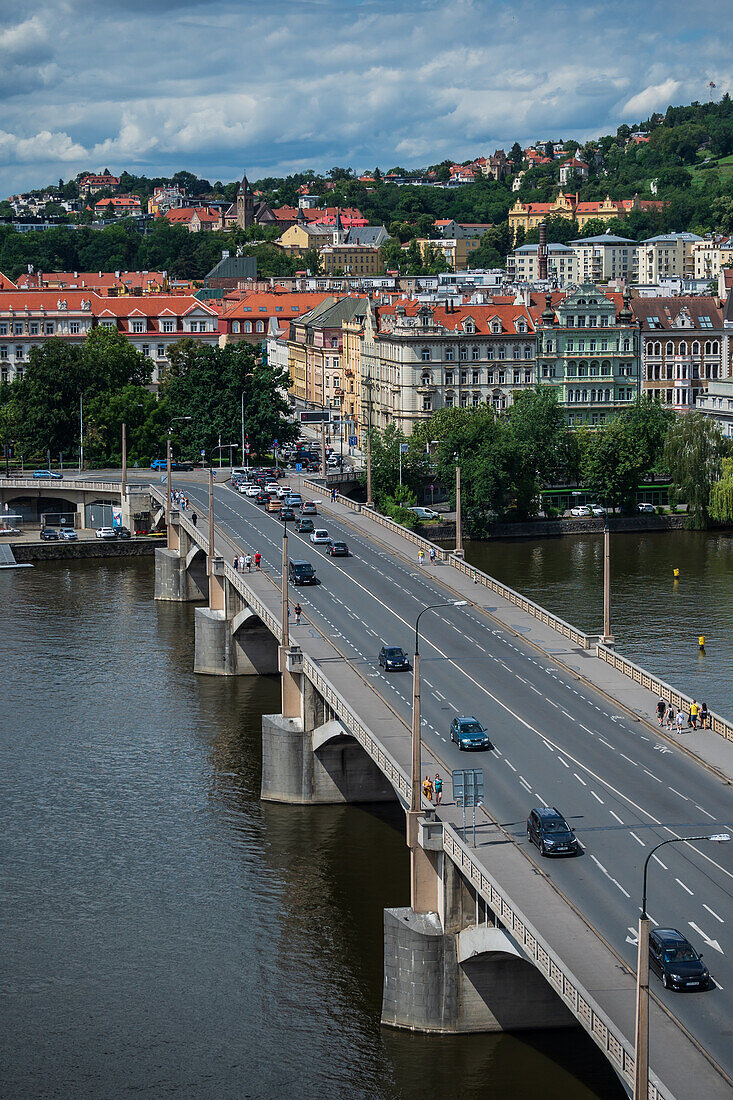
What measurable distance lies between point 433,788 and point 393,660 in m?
16.6

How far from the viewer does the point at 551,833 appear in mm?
45344

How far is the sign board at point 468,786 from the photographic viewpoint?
4650 cm

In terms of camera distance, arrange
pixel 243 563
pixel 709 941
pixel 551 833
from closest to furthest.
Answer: pixel 709 941, pixel 551 833, pixel 243 563

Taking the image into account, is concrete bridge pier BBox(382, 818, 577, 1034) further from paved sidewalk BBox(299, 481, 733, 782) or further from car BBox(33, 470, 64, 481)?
car BBox(33, 470, 64, 481)

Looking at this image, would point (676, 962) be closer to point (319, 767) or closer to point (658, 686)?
point (658, 686)

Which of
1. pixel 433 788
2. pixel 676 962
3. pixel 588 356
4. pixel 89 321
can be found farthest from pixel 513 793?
pixel 89 321

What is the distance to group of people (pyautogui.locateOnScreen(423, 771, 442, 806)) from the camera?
48.8m

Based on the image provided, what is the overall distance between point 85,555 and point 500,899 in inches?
3311

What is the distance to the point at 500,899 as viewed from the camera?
41.2m

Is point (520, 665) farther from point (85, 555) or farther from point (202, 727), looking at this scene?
point (85, 555)

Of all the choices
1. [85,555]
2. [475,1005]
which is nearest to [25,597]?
[85,555]

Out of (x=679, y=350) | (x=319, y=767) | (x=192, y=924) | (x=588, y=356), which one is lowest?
(x=192, y=924)

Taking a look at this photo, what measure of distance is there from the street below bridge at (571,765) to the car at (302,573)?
78 centimetres

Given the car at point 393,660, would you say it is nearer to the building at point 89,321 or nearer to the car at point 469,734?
the car at point 469,734
